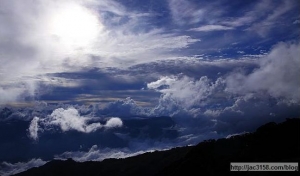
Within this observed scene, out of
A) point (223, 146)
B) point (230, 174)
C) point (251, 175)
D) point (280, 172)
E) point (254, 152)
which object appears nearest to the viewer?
point (280, 172)

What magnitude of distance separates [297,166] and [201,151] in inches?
3191

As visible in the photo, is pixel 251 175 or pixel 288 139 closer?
pixel 251 175

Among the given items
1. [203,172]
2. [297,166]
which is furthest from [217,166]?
[297,166]

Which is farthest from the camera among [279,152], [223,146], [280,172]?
[223,146]

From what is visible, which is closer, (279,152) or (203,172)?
(279,152)

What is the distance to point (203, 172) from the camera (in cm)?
12838

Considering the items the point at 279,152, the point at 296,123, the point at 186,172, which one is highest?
the point at 296,123

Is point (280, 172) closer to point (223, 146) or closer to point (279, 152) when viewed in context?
point (279, 152)

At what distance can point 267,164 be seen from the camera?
9556 cm

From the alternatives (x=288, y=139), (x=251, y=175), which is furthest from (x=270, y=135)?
(x=251, y=175)

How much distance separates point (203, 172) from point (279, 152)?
103 ft

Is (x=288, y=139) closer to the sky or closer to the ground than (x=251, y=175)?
closer to the sky

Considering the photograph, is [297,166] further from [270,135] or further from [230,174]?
[270,135]

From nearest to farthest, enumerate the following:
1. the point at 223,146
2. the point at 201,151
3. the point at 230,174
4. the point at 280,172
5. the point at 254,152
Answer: the point at 280,172 < the point at 230,174 < the point at 254,152 < the point at 201,151 < the point at 223,146
